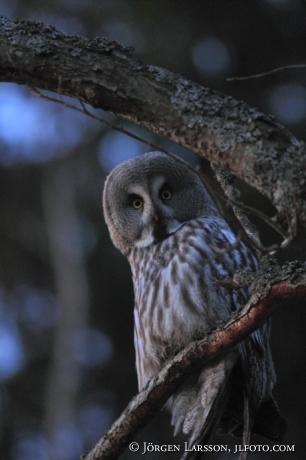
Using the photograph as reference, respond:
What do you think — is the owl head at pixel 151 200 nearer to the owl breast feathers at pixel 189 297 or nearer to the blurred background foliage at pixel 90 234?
the owl breast feathers at pixel 189 297

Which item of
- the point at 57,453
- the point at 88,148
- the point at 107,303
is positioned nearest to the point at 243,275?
the point at 57,453

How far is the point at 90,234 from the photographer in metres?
8.37

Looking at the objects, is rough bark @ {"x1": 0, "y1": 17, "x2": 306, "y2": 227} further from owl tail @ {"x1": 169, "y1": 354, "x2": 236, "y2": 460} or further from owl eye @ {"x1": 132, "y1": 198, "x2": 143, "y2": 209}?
owl eye @ {"x1": 132, "y1": 198, "x2": 143, "y2": 209}

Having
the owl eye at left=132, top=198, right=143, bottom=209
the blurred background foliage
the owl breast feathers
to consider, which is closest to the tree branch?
the owl breast feathers

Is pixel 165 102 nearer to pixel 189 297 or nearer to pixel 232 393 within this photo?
A: pixel 189 297

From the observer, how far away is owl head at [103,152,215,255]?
383cm

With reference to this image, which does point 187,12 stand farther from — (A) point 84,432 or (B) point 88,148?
(A) point 84,432

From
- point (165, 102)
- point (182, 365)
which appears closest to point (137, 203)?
point (182, 365)

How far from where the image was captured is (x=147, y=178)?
393 centimetres

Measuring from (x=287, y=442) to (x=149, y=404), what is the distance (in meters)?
3.84

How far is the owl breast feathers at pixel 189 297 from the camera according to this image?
311 centimetres

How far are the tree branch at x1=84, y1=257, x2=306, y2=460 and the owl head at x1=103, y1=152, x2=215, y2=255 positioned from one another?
3.34 ft

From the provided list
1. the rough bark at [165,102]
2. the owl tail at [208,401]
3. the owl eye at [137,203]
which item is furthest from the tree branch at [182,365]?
the owl eye at [137,203]

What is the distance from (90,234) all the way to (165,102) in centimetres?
642
